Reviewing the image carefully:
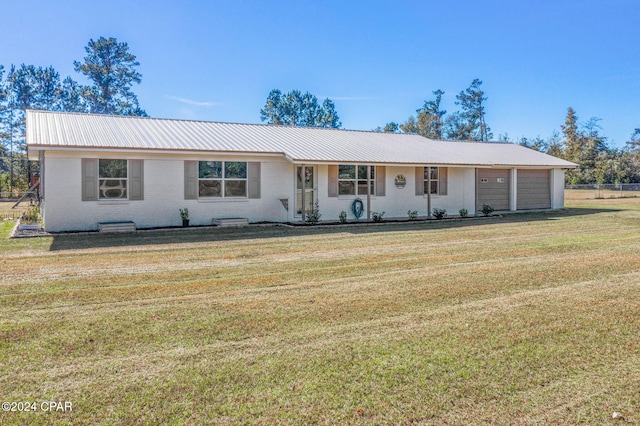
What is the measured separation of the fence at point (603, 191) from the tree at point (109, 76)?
39.7 m

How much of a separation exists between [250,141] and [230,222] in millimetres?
3323

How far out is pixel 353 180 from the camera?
633 inches

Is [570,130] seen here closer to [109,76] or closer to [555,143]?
[555,143]

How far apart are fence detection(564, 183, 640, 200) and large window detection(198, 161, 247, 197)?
23.8m

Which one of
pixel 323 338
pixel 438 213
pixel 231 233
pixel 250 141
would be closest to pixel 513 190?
pixel 438 213

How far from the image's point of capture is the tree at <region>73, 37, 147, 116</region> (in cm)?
4328

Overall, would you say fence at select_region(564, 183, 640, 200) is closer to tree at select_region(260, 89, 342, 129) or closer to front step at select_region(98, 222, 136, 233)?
tree at select_region(260, 89, 342, 129)

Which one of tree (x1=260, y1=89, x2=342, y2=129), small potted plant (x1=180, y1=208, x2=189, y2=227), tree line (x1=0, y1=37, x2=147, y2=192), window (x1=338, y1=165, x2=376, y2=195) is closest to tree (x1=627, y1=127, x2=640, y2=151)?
tree (x1=260, y1=89, x2=342, y2=129)

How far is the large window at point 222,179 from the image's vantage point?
1392 centimetres

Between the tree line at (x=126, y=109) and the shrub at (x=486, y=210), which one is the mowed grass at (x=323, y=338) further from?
the tree line at (x=126, y=109)

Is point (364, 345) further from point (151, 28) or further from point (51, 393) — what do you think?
point (151, 28)

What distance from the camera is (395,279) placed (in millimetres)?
6527

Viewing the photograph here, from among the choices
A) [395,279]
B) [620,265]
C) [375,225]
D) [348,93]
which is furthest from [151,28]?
[348,93]

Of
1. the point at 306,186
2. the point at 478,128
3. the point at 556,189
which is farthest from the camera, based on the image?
the point at 478,128
